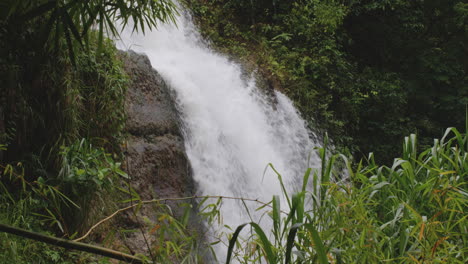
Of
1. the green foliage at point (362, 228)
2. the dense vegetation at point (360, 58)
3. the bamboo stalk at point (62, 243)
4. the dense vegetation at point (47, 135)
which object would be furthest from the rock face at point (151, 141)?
the dense vegetation at point (360, 58)

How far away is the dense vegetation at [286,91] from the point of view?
2041mm

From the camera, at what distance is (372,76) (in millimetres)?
7996

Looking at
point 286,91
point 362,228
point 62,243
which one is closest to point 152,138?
point 362,228

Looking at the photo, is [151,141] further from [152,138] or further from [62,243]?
[62,243]

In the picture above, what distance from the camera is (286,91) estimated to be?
684cm

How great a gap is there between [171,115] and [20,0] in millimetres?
2713

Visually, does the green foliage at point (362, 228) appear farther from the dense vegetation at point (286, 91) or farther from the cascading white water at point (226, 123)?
the cascading white water at point (226, 123)

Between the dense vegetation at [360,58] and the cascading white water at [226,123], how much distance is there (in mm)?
583

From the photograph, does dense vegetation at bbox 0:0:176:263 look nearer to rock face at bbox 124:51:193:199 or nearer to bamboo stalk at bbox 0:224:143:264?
rock face at bbox 124:51:193:199

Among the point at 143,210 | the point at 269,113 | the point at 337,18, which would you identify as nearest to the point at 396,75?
the point at 337,18

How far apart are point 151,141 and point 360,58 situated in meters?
6.07

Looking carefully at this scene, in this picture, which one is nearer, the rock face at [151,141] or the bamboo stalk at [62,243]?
the bamboo stalk at [62,243]

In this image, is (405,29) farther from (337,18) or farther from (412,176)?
(412,176)

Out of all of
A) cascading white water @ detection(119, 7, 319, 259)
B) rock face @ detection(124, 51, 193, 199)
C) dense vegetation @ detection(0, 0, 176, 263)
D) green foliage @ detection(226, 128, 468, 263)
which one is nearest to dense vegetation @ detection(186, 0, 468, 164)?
cascading white water @ detection(119, 7, 319, 259)
